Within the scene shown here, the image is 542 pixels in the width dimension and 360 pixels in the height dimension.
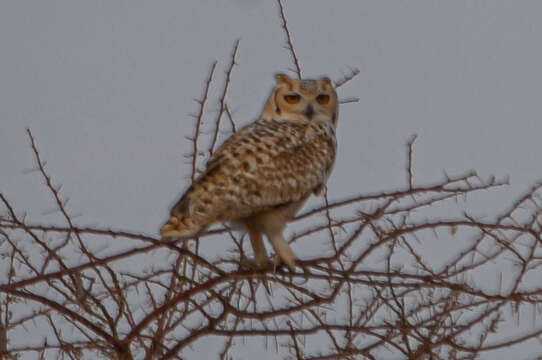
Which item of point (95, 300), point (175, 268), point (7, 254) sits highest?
point (7, 254)

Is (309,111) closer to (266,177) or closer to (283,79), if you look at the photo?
(283,79)

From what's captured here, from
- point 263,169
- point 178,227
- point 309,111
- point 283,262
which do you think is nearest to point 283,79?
point 309,111

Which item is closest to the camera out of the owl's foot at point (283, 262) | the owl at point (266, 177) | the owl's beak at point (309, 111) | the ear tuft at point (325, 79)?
the owl at point (266, 177)

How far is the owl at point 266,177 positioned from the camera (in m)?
2.76

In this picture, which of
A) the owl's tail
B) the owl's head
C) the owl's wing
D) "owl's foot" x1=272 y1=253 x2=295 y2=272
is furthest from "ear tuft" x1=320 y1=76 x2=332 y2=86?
the owl's tail

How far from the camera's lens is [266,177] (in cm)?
300

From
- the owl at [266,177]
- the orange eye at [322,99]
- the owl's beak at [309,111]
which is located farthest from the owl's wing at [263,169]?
the orange eye at [322,99]

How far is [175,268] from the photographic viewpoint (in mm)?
2674

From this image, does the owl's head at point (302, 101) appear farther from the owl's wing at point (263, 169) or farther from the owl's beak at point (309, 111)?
the owl's wing at point (263, 169)

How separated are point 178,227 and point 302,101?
1300mm

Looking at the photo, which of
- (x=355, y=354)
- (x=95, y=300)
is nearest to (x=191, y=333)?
(x=95, y=300)

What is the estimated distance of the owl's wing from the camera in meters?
2.83

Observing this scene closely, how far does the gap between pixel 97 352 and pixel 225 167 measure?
0.80m

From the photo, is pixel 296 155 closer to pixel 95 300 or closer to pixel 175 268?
pixel 175 268
